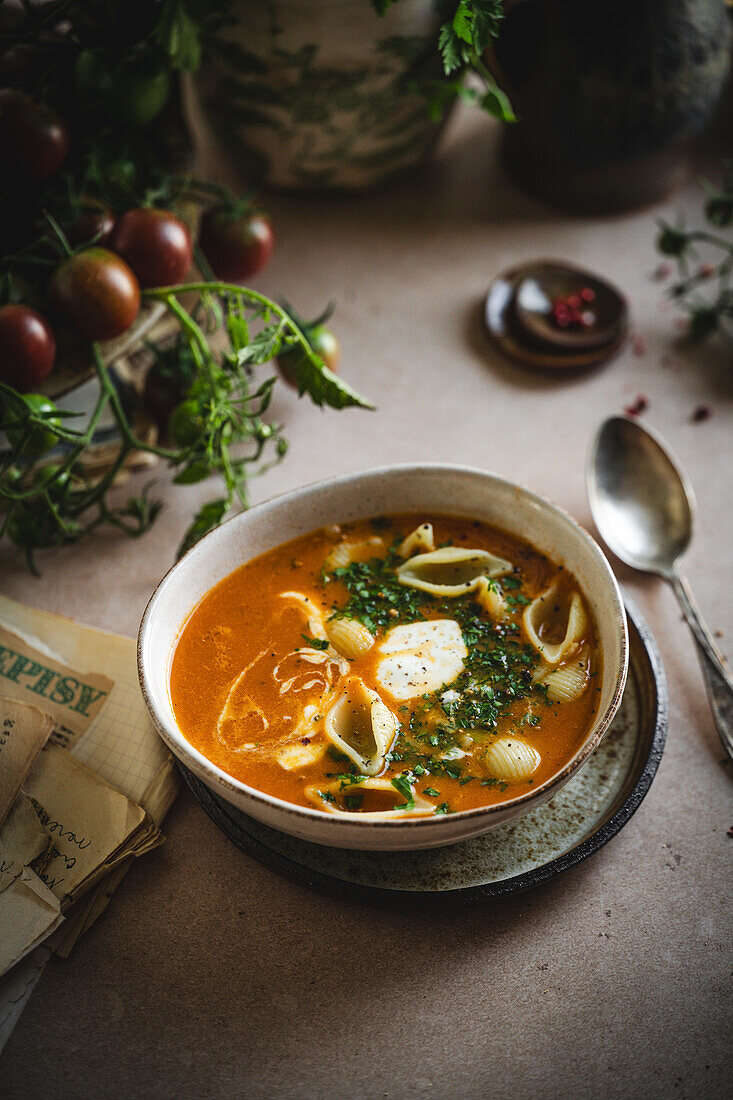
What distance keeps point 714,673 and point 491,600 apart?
1.42 feet

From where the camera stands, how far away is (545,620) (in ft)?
4.68

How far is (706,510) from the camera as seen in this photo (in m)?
1.91

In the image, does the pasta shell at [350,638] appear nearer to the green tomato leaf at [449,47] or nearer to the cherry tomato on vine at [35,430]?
the cherry tomato on vine at [35,430]

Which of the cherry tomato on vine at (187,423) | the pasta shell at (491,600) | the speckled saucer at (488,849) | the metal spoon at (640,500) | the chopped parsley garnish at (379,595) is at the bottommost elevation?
the speckled saucer at (488,849)

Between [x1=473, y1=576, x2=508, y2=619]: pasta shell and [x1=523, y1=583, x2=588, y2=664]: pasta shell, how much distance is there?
38 mm

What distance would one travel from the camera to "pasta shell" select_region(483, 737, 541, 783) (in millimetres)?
1230

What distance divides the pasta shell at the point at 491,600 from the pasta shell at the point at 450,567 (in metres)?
0.03

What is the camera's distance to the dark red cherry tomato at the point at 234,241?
1958mm

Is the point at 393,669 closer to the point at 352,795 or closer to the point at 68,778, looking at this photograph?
the point at 352,795

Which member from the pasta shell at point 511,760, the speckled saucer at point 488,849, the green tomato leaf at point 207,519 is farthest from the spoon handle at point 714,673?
the green tomato leaf at point 207,519

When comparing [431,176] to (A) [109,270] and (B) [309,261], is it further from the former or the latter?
(A) [109,270]

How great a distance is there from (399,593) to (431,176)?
1.74m

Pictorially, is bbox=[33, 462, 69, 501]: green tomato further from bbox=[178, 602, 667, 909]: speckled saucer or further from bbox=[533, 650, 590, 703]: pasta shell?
bbox=[533, 650, 590, 703]: pasta shell

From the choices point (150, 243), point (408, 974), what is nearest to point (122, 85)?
point (150, 243)
